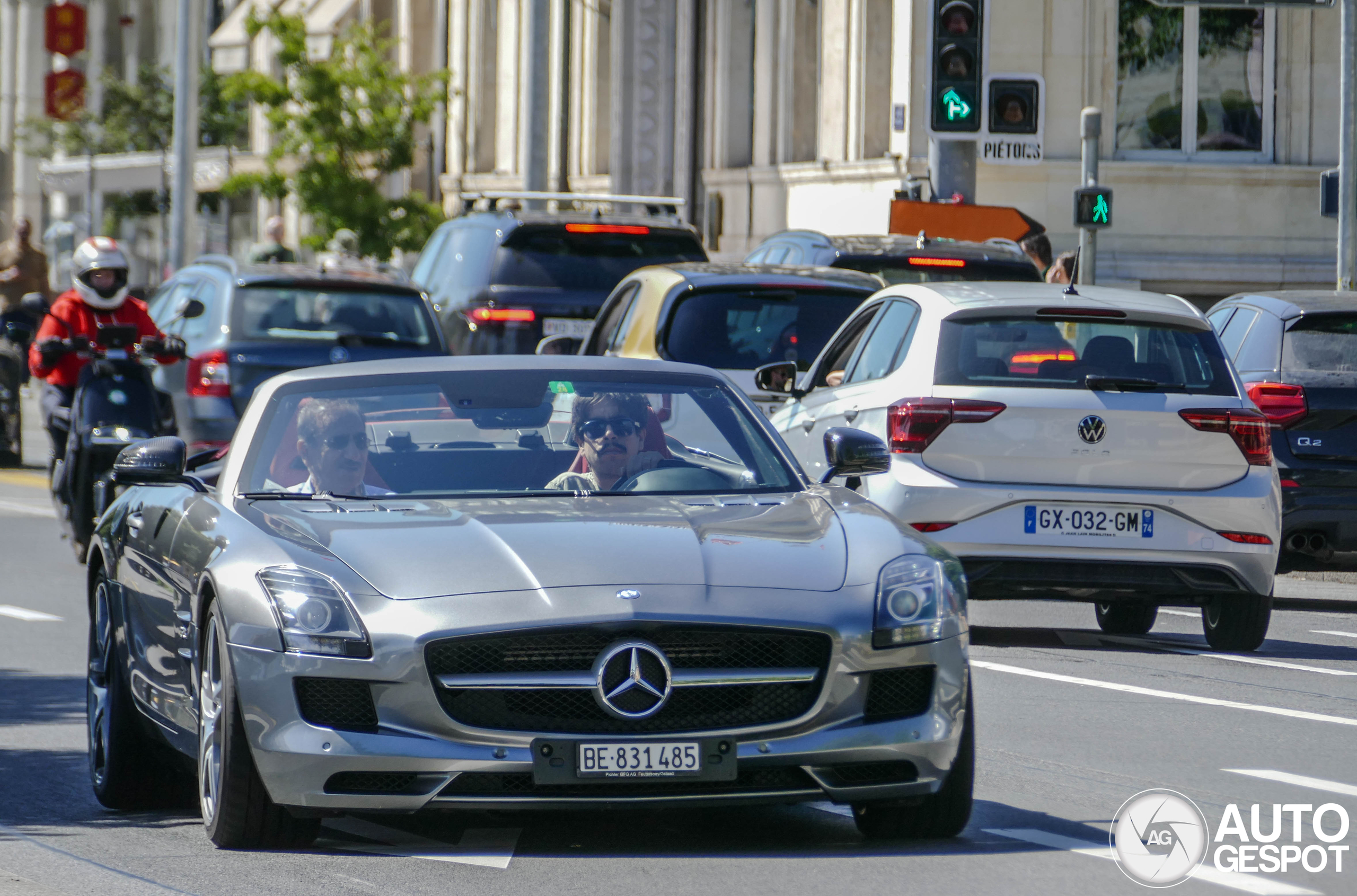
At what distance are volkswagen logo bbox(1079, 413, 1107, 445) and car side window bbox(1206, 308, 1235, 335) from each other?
3680 millimetres

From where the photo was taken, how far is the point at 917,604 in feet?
20.1

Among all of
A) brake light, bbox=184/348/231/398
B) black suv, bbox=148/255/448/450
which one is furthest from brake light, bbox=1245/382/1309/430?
brake light, bbox=184/348/231/398

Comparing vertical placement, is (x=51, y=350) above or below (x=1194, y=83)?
below

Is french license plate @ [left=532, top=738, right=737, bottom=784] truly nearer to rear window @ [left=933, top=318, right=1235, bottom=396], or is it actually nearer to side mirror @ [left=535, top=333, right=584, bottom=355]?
rear window @ [left=933, top=318, right=1235, bottom=396]

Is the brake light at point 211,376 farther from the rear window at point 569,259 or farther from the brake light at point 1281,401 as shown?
the brake light at point 1281,401

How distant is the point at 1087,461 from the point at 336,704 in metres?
5.31

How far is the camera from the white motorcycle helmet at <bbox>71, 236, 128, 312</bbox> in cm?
1423

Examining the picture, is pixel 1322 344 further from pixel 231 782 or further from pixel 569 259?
pixel 231 782

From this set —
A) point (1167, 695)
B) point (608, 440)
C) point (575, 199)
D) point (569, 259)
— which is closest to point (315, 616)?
point (608, 440)

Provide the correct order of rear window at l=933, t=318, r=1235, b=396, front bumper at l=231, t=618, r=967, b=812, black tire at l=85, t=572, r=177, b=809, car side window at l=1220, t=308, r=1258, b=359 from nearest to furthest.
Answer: front bumper at l=231, t=618, r=967, b=812, black tire at l=85, t=572, r=177, b=809, rear window at l=933, t=318, r=1235, b=396, car side window at l=1220, t=308, r=1258, b=359

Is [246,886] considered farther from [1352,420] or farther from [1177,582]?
[1352,420]

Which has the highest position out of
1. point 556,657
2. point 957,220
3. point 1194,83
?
point 1194,83

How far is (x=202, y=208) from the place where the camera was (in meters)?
56.9

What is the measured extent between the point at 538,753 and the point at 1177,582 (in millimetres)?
5343
